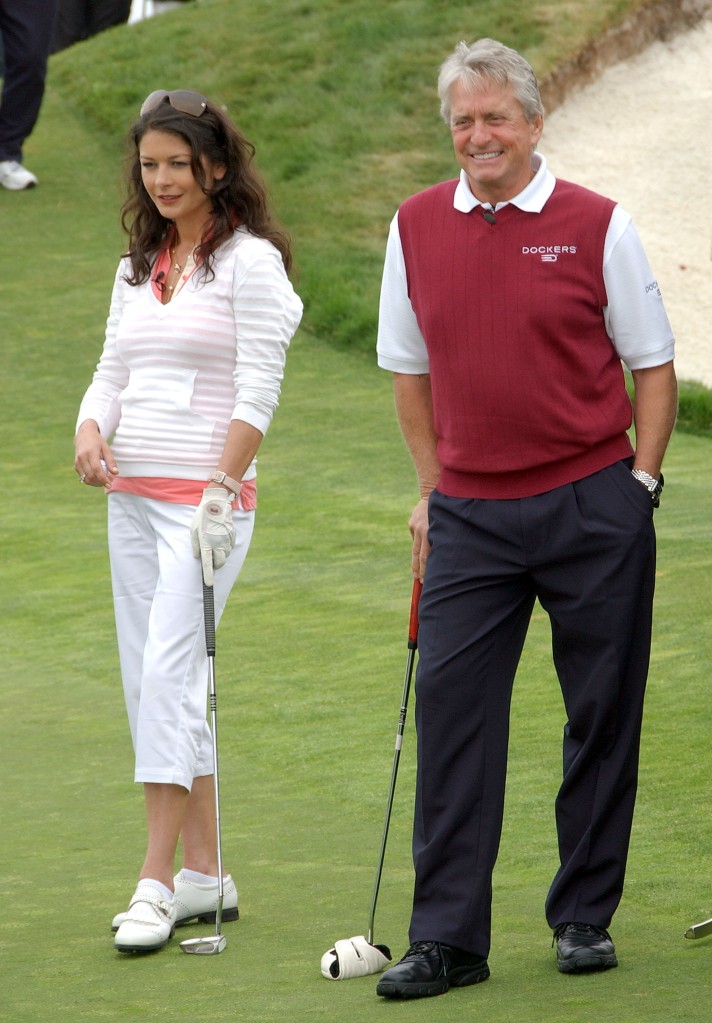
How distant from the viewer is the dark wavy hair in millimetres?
4320

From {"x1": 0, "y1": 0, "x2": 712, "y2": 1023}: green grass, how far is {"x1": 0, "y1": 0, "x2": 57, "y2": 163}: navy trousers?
107cm

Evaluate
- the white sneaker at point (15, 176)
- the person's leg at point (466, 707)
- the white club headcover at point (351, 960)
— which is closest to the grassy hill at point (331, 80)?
the white sneaker at point (15, 176)

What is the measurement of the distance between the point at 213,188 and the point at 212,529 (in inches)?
32.1

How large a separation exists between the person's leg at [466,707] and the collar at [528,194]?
60 centimetres

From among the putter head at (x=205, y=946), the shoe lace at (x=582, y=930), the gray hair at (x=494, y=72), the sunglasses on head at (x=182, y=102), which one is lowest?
the putter head at (x=205, y=946)

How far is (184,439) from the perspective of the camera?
4258 millimetres

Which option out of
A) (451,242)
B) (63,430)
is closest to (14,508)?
(63,430)

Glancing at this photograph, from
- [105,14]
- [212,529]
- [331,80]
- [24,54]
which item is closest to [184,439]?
[212,529]

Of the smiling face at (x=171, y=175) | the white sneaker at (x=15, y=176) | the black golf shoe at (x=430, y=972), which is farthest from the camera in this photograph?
the white sneaker at (x=15, y=176)

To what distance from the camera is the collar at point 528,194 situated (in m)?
3.73

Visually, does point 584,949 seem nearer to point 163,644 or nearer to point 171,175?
point 163,644

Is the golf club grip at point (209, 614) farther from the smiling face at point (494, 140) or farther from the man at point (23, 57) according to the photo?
the man at point (23, 57)

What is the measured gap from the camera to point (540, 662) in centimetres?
→ 691

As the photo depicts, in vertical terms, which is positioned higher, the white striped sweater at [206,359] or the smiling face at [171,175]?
the smiling face at [171,175]
